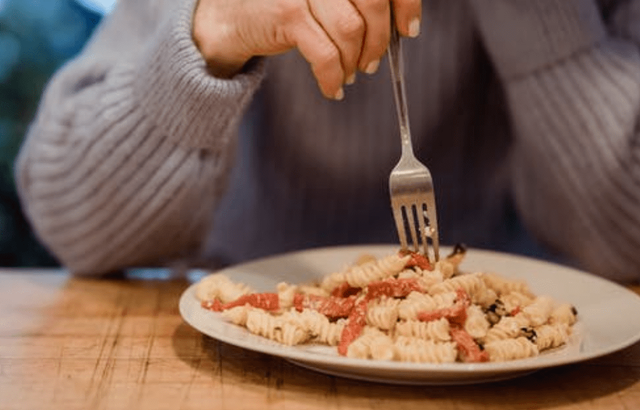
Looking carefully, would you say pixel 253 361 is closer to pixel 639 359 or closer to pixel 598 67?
pixel 639 359

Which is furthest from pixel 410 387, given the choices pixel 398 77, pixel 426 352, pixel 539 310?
pixel 398 77

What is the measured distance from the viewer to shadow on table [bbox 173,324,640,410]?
96 cm

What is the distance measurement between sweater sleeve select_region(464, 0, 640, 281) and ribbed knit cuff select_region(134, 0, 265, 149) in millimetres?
464

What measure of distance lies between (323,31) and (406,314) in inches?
13.2

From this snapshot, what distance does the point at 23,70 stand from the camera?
2.81m

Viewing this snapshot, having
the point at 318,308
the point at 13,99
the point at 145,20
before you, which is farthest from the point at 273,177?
the point at 13,99

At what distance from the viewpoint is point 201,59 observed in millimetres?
1253

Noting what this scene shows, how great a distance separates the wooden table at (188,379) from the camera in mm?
948

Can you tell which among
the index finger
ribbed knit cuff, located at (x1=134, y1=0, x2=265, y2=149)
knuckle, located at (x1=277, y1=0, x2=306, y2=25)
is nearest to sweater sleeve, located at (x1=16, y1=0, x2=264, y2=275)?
ribbed knit cuff, located at (x1=134, y1=0, x2=265, y2=149)

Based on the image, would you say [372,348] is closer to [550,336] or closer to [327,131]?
[550,336]

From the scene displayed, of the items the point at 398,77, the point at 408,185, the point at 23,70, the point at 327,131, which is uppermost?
the point at 398,77

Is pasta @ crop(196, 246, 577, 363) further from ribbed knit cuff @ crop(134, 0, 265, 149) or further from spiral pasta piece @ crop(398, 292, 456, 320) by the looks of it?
ribbed knit cuff @ crop(134, 0, 265, 149)

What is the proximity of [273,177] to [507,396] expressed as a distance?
2.74 ft

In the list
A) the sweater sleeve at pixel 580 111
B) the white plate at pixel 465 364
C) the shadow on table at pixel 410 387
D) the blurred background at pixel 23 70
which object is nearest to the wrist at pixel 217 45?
the white plate at pixel 465 364
